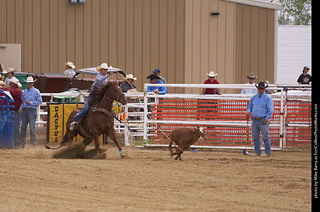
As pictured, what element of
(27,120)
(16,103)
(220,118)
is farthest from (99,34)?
(220,118)

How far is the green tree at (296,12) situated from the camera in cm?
5422

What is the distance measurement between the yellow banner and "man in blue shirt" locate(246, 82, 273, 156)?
5975 millimetres

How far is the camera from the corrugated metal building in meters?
24.8

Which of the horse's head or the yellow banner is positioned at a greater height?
the horse's head

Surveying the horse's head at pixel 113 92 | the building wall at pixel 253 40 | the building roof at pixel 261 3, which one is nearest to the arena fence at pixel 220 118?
the horse's head at pixel 113 92

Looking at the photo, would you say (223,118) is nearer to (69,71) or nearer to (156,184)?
(156,184)

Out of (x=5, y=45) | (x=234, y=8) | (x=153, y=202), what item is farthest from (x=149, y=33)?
(x=153, y=202)

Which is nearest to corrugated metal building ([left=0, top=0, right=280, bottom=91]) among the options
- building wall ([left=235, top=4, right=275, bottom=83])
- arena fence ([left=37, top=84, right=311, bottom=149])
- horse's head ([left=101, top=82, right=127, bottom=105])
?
building wall ([left=235, top=4, right=275, bottom=83])

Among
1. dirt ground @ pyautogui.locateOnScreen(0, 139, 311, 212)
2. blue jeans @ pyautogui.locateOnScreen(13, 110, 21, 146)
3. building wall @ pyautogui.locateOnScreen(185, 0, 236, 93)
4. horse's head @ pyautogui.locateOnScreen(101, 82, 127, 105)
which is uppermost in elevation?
building wall @ pyautogui.locateOnScreen(185, 0, 236, 93)

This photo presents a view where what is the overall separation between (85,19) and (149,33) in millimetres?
2439

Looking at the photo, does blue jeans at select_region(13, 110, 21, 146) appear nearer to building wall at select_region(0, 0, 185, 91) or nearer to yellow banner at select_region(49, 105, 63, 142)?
yellow banner at select_region(49, 105, 63, 142)

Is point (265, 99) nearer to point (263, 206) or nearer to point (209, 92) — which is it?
point (209, 92)

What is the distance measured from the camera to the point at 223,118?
56.5ft

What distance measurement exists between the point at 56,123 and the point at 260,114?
6378mm
